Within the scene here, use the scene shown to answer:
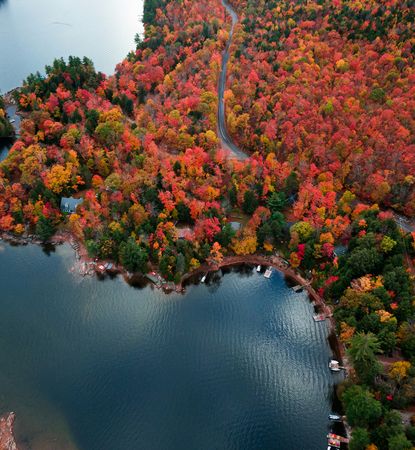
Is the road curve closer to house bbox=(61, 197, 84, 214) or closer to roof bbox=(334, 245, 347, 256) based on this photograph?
roof bbox=(334, 245, 347, 256)

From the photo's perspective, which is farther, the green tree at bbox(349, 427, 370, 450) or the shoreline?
the shoreline

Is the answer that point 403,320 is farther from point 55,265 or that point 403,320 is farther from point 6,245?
point 6,245

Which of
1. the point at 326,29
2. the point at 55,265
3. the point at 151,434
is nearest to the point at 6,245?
the point at 55,265

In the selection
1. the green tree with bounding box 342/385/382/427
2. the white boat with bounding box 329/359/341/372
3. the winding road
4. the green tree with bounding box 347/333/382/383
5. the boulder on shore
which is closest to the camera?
the green tree with bounding box 342/385/382/427

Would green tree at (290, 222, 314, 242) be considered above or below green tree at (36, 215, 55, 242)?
below

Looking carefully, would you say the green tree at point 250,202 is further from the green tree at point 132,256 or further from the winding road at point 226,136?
the green tree at point 132,256

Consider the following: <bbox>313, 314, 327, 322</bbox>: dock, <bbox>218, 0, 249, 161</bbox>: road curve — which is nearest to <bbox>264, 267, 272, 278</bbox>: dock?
<bbox>313, 314, 327, 322</bbox>: dock

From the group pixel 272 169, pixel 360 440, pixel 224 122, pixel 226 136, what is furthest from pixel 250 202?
pixel 360 440
